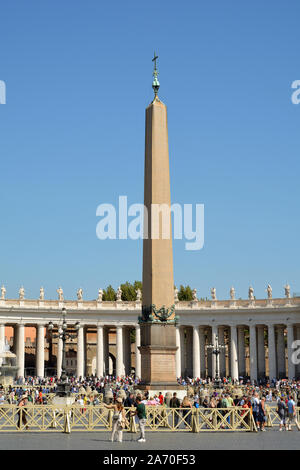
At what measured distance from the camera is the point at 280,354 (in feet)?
244

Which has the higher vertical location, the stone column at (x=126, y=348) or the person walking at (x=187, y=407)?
the stone column at (x=126, y=348)

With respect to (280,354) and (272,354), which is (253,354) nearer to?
(272,354)

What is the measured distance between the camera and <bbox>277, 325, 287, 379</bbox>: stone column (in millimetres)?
70644

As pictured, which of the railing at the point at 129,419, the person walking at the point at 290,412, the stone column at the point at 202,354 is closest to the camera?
the railing at the point at 129,419

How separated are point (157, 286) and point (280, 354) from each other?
154ft

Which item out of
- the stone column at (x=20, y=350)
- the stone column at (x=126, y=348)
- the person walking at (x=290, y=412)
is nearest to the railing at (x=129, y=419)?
the person walking at (x=290, y=412)

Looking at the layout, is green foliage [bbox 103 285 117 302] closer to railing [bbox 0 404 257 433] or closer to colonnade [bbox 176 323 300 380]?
colonnade [bbox 176 323 300 380]

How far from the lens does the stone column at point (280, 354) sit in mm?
70644

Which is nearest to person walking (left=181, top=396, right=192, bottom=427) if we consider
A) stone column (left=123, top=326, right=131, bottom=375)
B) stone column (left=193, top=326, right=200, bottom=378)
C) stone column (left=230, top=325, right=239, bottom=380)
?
stone column (left=230, top=325, right=239, bottom=380)

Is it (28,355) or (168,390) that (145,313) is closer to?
(168,390)

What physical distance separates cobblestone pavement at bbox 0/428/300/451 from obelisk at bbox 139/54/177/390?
26.8 ft

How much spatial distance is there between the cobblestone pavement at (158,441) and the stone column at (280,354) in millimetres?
48840

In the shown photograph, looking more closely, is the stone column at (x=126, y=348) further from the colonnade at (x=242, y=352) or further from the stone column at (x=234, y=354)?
the stone column at (x=234, y=354)

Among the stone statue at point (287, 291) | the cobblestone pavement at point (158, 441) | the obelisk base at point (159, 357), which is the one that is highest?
the stone statue at point (287, 291)
